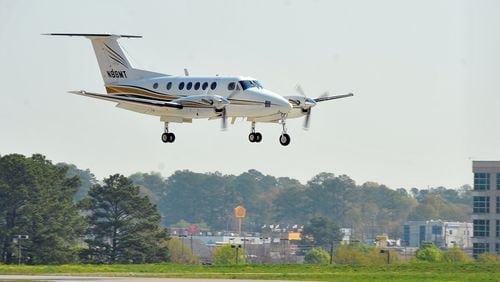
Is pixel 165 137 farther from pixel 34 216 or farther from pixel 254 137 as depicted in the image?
pixel 34 216

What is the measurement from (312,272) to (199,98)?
29.1 m

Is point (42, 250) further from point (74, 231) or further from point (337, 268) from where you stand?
point (337, 268)

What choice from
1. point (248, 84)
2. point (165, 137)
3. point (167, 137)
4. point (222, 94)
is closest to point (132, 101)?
point (165, 137)

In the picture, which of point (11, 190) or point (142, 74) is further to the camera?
point (11, 190)

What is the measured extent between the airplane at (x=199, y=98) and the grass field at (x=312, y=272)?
16388 millimetres

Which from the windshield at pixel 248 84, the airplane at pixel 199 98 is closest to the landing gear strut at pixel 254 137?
the airplane at pixel 199 98

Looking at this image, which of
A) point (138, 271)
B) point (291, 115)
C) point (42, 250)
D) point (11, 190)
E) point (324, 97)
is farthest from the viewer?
point (11, 190)

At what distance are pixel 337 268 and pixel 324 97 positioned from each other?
2690 cm

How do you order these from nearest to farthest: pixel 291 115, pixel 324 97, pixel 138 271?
1. pixel 291 115
2. pixel 324 97
3. pixel 138 271

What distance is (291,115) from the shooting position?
4114 inches

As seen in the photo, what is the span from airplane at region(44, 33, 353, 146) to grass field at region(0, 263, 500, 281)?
1639 cm

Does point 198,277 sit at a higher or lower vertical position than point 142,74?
lower

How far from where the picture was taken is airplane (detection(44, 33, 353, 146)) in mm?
103812

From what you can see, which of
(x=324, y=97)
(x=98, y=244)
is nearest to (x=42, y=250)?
(x=98, y=244)
